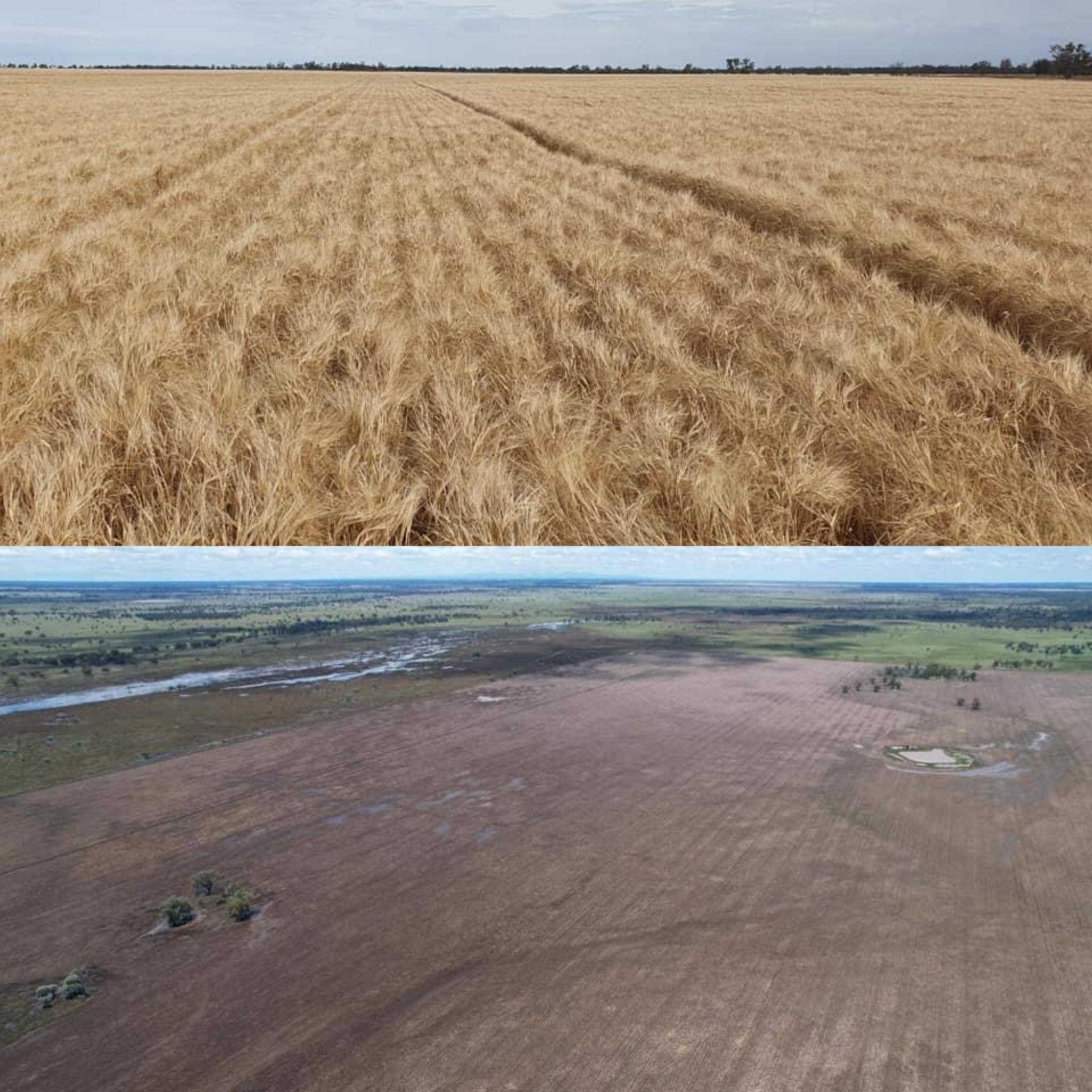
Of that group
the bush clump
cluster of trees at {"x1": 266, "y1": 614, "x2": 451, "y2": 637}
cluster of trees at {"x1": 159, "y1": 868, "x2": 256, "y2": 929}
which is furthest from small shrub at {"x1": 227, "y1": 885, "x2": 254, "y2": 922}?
cluster of trees at {"x1": 266, "y1": 614, "x2": 451, "y2": 637}

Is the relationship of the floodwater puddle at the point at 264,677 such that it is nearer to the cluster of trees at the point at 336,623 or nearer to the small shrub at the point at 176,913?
the cluster of trees at the point at 336,623

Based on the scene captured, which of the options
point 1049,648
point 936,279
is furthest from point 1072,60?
point 1049,648

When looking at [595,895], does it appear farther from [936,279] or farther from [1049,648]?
[936,279]

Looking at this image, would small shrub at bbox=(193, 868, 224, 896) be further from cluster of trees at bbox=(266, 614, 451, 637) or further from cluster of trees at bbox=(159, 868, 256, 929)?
cluster of trees at bbox=(266, 614, 451, 637)

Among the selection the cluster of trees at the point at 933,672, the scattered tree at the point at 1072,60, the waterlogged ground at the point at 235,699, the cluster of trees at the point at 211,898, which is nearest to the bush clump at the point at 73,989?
the cluster of trees at the point at 211,898

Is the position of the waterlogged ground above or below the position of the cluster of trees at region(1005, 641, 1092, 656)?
below

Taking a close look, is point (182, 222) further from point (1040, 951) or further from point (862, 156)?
point (862, 156)

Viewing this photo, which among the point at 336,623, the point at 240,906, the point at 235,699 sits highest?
the point at 336,623
